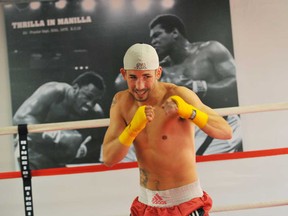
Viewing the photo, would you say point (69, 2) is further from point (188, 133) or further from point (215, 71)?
point (188, 133)

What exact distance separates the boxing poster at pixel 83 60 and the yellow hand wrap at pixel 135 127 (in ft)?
6.08

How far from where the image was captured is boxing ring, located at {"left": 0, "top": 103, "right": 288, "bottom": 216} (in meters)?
2.88

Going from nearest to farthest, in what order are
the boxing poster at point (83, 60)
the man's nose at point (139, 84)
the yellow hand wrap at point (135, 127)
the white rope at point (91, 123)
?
the yellow hand wrap at point (135, 127) → the man's nose at point (139, 84) → the white rope at point (91, 123) → the boxing poster at point (83, 60)

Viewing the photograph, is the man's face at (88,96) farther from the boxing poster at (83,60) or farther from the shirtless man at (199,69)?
the shirtless man at (199,69)

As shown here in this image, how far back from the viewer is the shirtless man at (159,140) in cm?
193

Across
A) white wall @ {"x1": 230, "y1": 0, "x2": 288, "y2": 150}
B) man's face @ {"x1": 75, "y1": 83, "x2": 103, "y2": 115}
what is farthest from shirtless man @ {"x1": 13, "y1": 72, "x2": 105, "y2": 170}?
white wall @ {"x1": 230, "y1": 0, "x2": 288, "y2": 150}

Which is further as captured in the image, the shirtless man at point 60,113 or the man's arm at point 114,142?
the shirtless man at point 60,113

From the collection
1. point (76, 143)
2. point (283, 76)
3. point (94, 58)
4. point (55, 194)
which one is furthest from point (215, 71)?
point (55, 194)

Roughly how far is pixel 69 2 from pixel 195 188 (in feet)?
7.39

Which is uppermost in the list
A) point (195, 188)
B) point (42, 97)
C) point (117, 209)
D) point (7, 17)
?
→ point (7, 17)

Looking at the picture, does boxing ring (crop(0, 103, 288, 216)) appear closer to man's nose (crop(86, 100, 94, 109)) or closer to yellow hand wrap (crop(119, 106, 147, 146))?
man's nose (crop(86, 100, 94, 109))

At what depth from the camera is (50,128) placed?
2611 mm

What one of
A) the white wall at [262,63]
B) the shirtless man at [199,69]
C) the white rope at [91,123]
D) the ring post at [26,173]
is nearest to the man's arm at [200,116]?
the white rope at [91,123]

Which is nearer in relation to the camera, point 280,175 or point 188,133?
point 188,133
